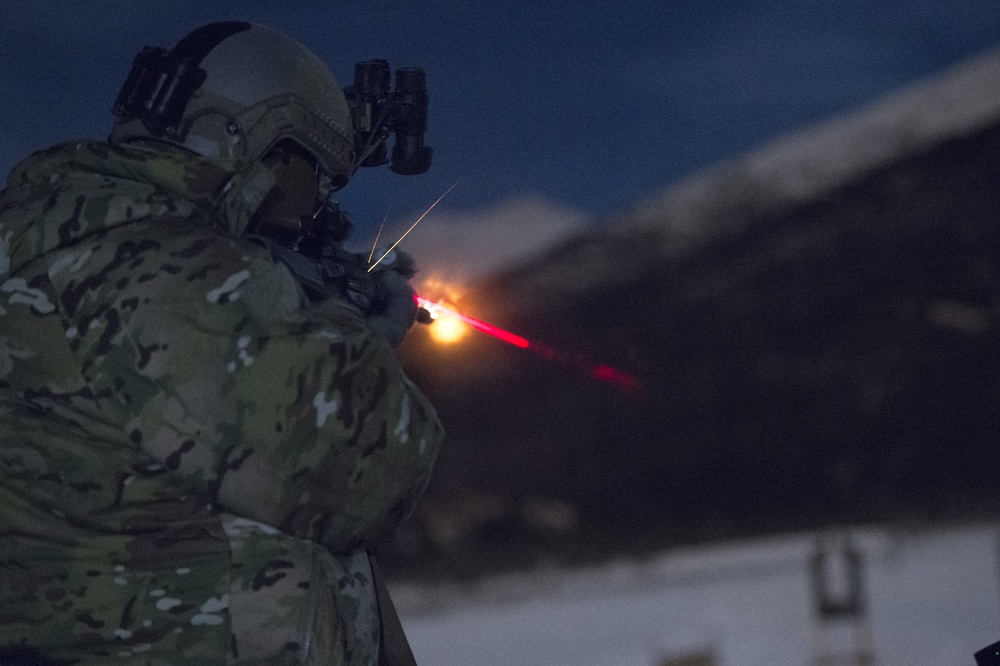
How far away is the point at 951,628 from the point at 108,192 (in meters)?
6.75

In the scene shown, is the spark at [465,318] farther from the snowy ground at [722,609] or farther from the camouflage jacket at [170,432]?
the snowy ground at [722,609]

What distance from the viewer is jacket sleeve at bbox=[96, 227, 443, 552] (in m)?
1.42

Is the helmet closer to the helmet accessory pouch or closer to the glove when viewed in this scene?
the helmet accessory pouch

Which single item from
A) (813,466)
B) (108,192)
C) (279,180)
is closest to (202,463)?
(108,192)

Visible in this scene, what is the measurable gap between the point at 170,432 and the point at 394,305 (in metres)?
0.74

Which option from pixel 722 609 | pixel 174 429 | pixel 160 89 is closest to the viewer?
pixel 174 429

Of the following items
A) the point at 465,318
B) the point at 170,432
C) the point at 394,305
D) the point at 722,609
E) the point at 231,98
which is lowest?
the point at 170,432

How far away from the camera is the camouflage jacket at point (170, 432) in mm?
1429

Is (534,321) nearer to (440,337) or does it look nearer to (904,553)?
(904,553)

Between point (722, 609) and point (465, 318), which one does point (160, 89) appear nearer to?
point (465, 318)

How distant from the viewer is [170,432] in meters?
1.43

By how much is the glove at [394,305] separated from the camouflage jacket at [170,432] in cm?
49

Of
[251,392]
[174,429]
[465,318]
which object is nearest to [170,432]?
[174,429]

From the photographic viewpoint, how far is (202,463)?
1428mm
